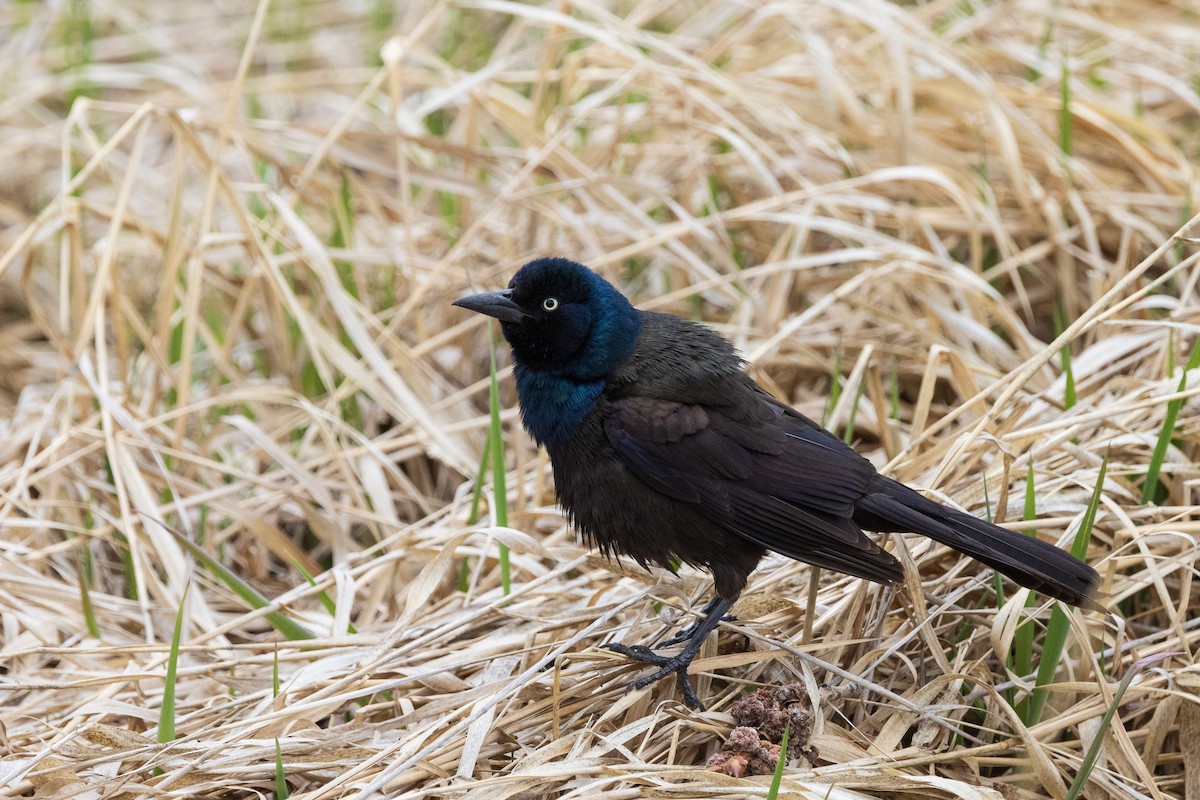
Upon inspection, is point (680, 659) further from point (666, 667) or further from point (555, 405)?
point (555, 405)

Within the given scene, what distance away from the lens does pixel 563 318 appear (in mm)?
3039

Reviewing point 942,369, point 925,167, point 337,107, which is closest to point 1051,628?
point 942,369

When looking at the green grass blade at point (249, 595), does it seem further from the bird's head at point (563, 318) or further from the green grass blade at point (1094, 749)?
the green grass blade at point (1094, 749)

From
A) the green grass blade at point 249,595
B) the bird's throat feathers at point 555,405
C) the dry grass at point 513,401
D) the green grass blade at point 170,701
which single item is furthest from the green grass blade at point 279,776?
the bird's throat feathers at point 555,405

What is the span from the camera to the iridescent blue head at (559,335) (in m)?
3.01

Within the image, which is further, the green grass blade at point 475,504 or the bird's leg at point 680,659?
the green grass blade at point 475,504

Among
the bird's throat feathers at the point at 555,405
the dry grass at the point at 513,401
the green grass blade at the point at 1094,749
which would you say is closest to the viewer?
the green grass blade at the point at 1094,749

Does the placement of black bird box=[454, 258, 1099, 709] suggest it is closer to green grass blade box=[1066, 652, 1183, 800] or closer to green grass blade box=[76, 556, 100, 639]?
green grass blade box=[1066, 652, 1183, 800]

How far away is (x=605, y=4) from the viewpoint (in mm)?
6590

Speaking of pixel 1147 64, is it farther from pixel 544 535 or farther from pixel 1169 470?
pixel 544 535

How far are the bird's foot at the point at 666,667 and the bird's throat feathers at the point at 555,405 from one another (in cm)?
54

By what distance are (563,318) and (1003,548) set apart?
3.76ft

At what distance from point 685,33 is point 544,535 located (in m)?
2.98

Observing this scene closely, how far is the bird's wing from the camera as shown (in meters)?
2.72
